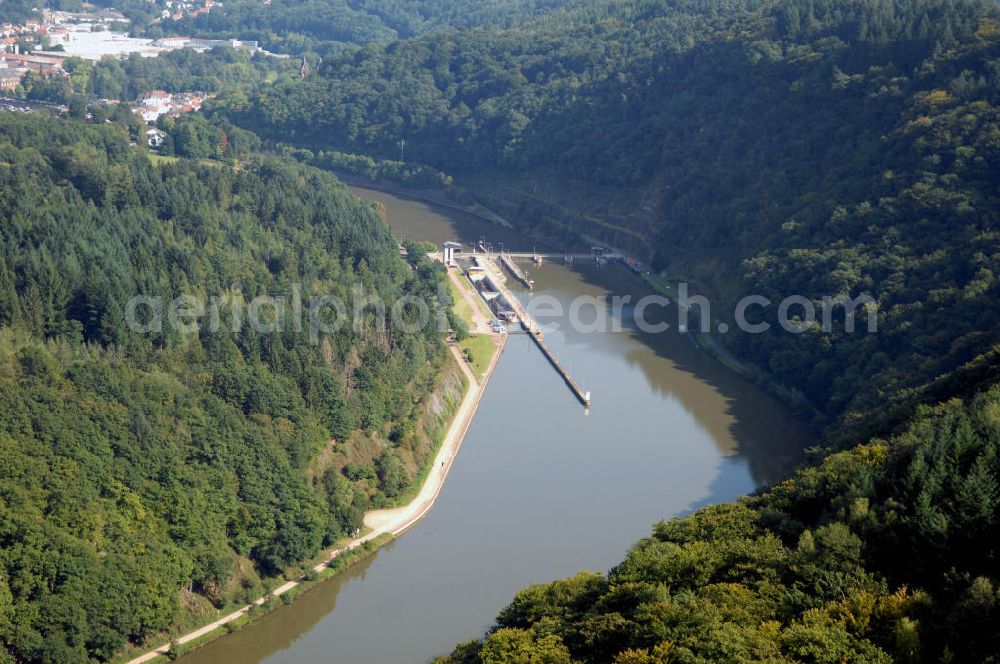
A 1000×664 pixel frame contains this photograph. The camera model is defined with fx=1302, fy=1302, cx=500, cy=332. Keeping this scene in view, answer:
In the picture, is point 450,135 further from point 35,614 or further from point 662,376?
point 35,614

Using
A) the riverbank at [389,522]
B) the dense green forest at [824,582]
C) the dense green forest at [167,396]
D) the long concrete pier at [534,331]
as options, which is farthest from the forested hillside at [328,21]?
the dense green forest at [824,582]

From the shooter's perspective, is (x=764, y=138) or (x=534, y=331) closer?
(x=534, y=331)

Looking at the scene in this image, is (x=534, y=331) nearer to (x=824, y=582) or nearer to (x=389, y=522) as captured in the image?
(x=389, y=522)


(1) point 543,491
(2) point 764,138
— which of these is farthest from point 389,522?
(2) point 764,138

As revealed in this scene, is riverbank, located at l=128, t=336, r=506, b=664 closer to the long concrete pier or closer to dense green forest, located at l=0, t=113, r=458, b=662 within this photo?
dense green forest, located at l=0, t=113, r=458, b=662

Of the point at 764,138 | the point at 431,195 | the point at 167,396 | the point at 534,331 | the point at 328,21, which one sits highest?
the point at 167,396

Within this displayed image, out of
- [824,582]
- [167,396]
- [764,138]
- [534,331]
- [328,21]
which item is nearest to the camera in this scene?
[824,582]

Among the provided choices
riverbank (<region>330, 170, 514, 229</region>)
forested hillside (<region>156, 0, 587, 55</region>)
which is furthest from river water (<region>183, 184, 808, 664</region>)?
forested hillside (<region>156, 0, 587, 55</region>)
